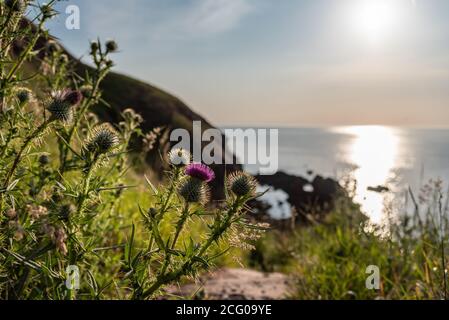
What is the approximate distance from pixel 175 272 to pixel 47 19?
1.73 meters

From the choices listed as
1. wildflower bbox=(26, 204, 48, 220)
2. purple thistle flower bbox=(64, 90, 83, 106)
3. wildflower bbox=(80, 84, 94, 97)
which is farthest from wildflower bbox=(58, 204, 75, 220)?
wildflower bbox=(80, 84, 94, 97)

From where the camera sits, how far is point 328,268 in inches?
228

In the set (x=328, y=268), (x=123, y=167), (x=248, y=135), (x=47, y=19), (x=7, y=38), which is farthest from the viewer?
(x=328, y=268)

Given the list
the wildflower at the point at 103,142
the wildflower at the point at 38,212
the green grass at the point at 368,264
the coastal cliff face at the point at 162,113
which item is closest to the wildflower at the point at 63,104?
the wildflower at the point at 103,142

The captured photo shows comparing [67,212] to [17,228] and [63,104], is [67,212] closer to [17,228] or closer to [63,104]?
[17,228]

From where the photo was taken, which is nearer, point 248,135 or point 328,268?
point 248,135

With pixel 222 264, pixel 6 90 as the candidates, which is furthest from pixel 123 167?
pixel 222 264

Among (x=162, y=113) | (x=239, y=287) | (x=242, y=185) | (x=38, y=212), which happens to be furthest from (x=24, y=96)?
(x=162, y=113)

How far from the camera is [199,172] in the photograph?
227 cm

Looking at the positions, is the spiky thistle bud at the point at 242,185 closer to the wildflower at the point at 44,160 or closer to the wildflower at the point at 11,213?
the wildflower at the point at 11,213

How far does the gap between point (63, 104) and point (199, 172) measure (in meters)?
0.82

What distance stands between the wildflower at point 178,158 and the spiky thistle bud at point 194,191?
0.10 metres
